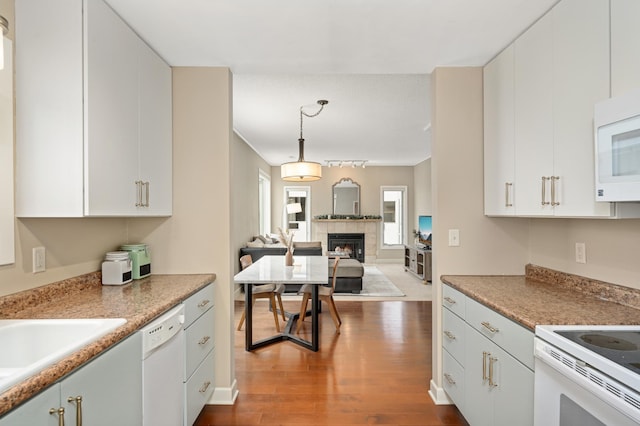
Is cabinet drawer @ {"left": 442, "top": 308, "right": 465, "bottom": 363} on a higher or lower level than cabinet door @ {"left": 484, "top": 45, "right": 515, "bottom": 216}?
lower

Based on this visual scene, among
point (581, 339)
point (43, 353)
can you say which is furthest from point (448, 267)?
point (43, 353)

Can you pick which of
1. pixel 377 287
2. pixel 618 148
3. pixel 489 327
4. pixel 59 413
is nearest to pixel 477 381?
pixel 489 327

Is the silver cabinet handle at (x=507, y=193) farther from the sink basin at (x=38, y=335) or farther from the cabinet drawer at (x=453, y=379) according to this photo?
the sink basin at (x=38, y=335)

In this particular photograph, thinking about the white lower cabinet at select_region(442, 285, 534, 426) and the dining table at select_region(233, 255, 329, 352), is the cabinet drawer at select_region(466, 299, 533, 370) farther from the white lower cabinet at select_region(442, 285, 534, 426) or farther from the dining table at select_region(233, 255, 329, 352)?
the dining table at select_region(233, 255, 329, 352)

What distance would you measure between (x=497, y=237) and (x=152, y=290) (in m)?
2.38

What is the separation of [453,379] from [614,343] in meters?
1.23

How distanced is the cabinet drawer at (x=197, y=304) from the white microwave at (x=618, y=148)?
215 cm

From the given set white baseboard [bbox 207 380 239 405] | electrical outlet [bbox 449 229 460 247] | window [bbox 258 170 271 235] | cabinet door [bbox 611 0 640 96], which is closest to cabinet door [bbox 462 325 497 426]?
electrical outlet [bbox 449 229 460 247]

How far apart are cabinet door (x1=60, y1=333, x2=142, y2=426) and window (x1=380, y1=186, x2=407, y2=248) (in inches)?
323

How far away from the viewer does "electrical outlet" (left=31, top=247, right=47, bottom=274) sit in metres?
1.68

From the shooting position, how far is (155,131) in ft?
7.30

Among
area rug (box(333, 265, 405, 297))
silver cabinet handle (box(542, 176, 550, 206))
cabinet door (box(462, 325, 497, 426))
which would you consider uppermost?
silver cabinet handle (box(542, 176, 550, 206))

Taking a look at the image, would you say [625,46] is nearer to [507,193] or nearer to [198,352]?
[507,193]

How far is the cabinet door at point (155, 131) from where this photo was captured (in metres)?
2.08
